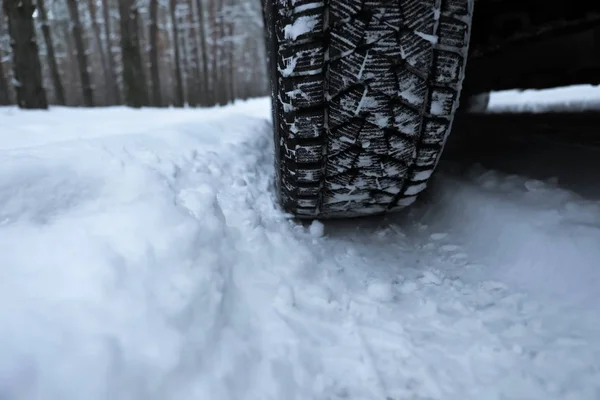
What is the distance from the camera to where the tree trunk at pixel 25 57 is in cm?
375

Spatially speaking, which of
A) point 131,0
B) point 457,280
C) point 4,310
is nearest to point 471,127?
point 457,280

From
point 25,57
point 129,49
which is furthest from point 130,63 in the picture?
point 25,57

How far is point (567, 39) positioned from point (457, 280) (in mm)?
1421

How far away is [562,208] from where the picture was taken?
104 cm

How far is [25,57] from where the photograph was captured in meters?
3.83

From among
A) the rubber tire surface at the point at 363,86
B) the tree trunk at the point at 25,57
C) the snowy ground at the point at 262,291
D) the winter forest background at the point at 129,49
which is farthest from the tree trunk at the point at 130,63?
the rubber tire surface at the point at 363,86

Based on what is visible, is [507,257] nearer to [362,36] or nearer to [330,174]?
[330,174]

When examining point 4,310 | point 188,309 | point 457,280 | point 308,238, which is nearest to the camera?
point 4,310

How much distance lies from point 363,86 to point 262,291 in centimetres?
53

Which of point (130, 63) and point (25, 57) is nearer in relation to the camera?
point (25, 57)

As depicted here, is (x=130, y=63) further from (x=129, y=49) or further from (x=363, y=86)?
(x=363, y=86)

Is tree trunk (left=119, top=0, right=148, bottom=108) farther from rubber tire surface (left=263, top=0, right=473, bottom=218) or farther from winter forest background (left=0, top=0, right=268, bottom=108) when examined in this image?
rubber tire surface (left=263, top=0, right=473, bottom=218)

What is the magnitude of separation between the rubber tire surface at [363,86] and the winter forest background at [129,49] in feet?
13.0

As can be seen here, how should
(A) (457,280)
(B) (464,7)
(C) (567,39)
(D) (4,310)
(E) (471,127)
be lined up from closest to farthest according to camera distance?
1. (D) (4,310)
2. (B) (464,7)
3. (A) (457,280)
4. (C) (567,39)
5. (E) (471,127)
